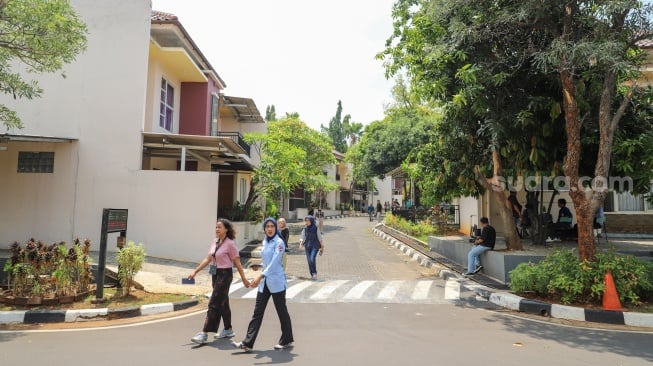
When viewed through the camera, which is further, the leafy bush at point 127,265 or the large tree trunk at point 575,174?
the large tree trunk at point 575,174

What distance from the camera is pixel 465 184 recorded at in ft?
37.4

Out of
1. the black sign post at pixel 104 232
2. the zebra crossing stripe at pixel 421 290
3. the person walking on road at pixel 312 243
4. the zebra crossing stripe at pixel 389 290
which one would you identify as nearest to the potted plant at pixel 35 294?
the black sign post at pixel 104 232

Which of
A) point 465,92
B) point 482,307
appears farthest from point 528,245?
point 465,92

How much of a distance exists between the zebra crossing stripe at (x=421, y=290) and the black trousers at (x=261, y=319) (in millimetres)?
4165

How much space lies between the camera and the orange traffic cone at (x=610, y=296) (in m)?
7.07

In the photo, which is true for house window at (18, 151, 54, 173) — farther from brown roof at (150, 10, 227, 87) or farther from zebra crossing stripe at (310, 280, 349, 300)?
zebra crossing stripe at (310, 280, 349, 300)

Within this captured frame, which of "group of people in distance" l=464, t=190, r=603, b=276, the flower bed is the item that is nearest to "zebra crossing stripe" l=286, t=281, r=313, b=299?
the flower bed

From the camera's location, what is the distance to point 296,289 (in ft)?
30.8

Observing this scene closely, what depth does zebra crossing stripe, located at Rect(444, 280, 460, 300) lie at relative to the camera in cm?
869

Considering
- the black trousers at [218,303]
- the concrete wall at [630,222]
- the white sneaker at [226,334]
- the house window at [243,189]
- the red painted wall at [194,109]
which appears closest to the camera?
the black trousers at [218,303]

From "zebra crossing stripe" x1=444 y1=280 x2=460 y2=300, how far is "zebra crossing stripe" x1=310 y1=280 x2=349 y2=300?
2444 mm

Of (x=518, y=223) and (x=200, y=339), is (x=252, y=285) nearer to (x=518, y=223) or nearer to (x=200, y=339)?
(x=200, y=339)

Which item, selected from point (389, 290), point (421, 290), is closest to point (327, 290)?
point (389, 290)

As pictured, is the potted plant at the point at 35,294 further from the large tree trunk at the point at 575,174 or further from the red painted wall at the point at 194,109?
the red painted wall at the point at 194,109
